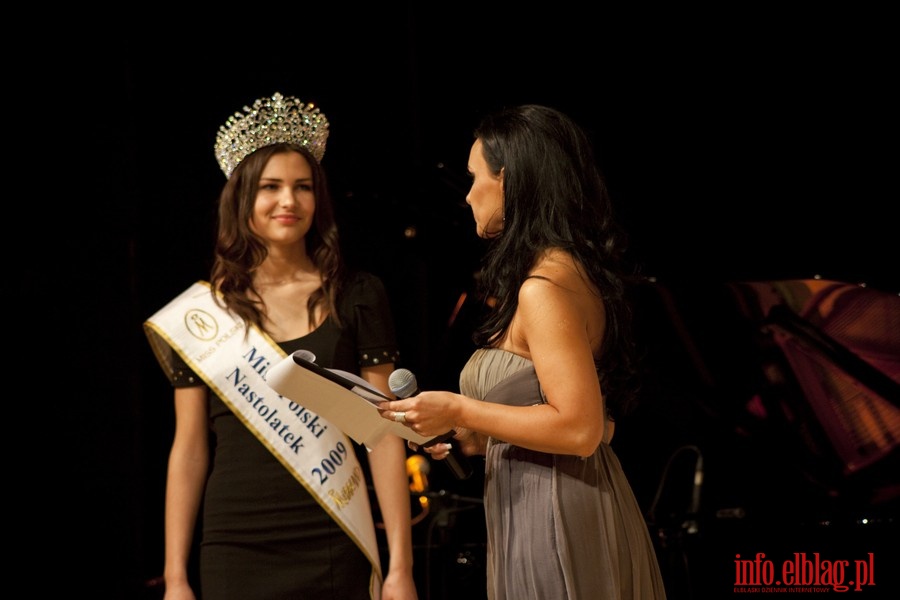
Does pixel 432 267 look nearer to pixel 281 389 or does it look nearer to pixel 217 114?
pixel 217 114

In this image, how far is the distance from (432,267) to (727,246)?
96 cm

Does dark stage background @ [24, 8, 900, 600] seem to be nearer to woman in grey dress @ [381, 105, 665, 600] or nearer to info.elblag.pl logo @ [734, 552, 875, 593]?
info.elblag.pl logo @ [734, 552, 875, 593]

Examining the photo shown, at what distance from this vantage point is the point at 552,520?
1541mm

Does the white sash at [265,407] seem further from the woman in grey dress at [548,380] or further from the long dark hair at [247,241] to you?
the woman in grey dress at [548,380]

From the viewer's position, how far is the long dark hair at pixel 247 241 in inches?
86.3

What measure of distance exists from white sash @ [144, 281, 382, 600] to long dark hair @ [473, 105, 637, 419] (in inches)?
23.8

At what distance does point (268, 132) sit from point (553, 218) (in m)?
0.98

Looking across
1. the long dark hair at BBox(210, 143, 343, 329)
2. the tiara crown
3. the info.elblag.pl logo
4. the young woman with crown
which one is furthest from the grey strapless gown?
the tiara crown

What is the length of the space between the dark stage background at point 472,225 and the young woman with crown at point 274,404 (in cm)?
53

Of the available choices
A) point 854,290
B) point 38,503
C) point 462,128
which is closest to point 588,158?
point 854,290

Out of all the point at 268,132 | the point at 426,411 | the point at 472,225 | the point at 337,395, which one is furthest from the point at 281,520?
the point at 472,225

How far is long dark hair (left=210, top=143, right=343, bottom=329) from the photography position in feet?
7.19

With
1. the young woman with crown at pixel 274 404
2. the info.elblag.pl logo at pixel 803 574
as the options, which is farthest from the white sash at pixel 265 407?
the info.elblag.pl logo at pixel 803 574

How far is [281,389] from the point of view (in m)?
1.58
